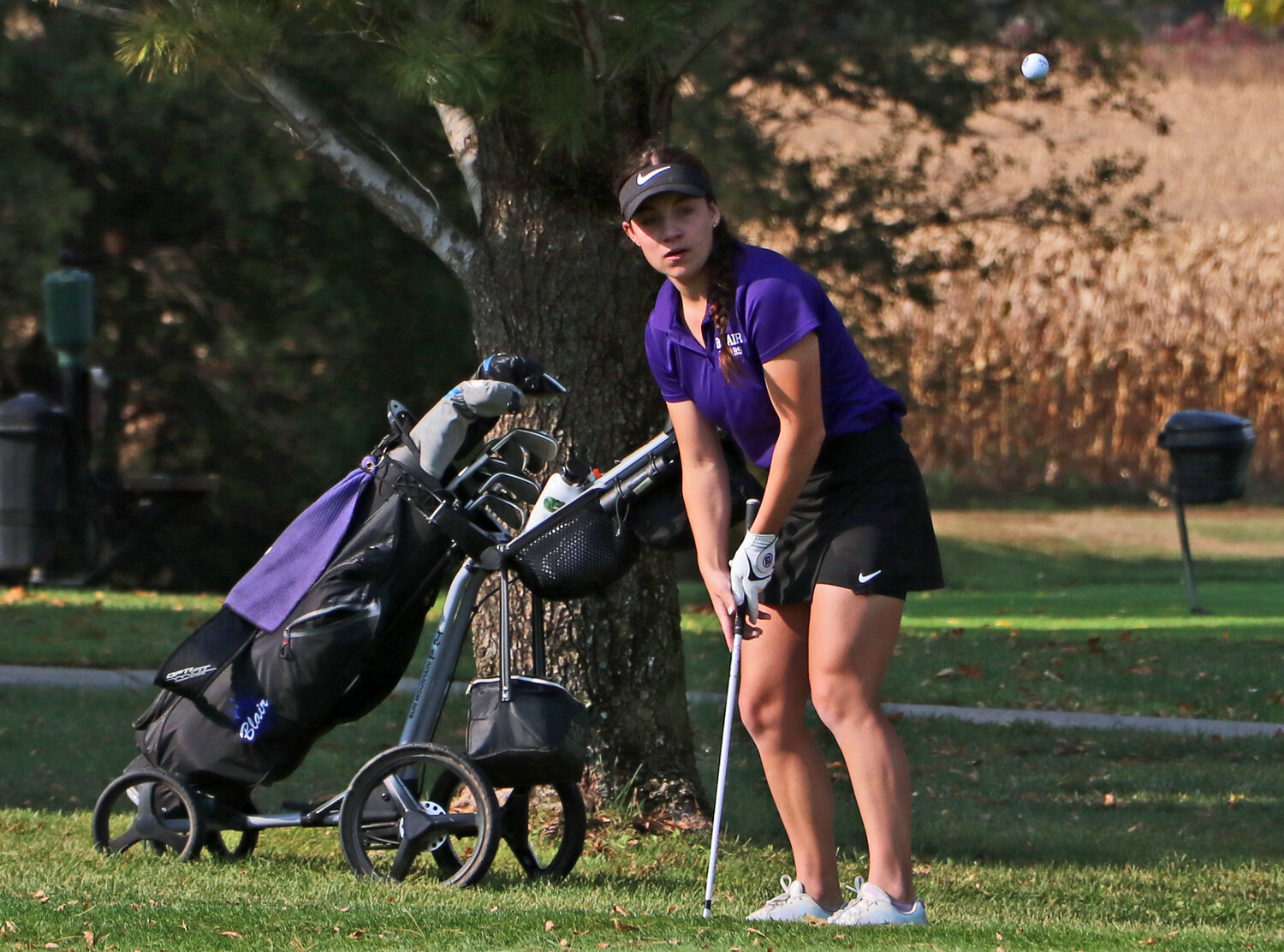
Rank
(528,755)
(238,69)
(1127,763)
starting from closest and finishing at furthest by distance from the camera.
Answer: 1. (528,755)
2. (238,69)
3. (1127,763)

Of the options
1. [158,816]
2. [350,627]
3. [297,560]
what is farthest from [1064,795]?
[158,816]

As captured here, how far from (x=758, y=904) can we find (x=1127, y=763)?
11.2 ft

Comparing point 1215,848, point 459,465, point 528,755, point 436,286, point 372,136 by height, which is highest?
point 436,286

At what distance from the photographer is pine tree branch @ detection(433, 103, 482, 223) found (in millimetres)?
6410

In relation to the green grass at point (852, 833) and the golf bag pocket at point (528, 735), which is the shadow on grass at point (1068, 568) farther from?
the golf bag pocket at point (528, 735)

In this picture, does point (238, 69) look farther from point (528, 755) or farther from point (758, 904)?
point (758, 904)

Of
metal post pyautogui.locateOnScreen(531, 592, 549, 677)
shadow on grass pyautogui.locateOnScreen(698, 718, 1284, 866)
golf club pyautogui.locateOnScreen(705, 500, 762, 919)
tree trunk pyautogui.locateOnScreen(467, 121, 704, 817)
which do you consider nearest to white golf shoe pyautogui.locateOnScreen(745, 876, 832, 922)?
golf club pyautogui.locateOnScreen(705, 500, 762, 919)

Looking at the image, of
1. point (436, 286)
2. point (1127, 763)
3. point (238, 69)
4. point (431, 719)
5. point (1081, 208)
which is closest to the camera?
point (431, 719)

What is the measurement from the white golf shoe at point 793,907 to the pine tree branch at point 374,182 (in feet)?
8.61

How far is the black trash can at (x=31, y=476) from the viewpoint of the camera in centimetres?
1444

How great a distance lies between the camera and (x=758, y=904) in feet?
17.1

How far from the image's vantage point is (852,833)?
6.71 m

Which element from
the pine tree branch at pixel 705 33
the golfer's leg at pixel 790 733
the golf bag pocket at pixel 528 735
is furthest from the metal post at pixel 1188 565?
the golfer's leg at pixel 790 733

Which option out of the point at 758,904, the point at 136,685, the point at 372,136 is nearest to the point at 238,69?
the point at 372,136
